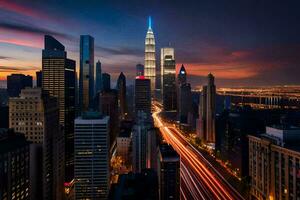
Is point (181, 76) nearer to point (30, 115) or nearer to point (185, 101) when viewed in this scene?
point (185, 101)

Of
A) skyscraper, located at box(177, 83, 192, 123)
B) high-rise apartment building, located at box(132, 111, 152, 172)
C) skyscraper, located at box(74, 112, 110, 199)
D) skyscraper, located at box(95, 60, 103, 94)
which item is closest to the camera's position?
skyscraper, located at box(74, 112, 110, 199)

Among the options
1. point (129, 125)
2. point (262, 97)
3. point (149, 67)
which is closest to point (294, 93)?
point (262, 97)

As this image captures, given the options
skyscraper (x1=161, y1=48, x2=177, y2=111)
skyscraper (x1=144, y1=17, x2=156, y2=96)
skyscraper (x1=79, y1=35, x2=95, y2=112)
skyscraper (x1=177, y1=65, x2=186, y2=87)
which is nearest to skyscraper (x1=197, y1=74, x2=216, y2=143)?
skyscraper (x1=79, y1=35, x2=95, y2=112)

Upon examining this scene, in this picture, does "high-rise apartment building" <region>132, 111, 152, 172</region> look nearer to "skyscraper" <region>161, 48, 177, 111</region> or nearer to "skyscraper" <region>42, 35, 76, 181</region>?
"skyscraper" <region>42, 35, 76, 181</region>

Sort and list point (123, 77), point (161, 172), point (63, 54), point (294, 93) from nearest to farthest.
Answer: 1. point (161, 172)
2. point (63, 54)
3. point (294, 93)
4. point (123, 77)

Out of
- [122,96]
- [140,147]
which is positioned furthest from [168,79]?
[140,147]

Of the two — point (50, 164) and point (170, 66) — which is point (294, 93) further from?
point (170, 66)
